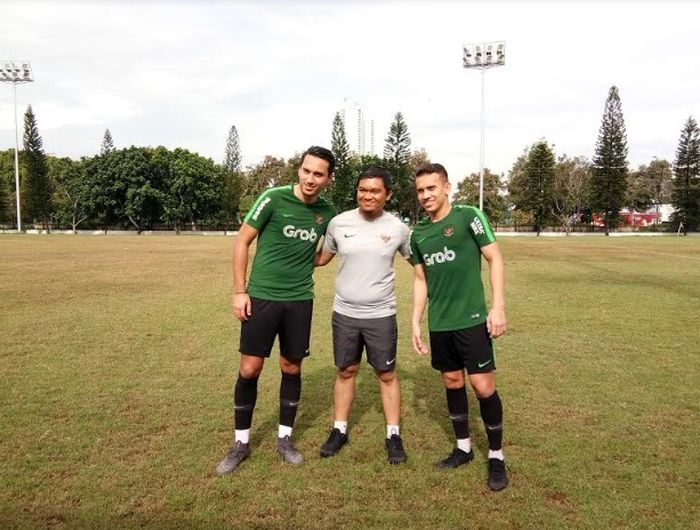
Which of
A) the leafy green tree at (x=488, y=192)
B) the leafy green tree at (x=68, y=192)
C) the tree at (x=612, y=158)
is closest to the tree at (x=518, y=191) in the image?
the leafy green tree at (x=488, y=192)

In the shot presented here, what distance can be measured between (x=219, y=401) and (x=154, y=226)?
69076mm

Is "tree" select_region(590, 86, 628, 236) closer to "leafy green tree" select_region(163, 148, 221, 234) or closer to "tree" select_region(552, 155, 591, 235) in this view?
"tree" select_region(552, 155, 591, 235)

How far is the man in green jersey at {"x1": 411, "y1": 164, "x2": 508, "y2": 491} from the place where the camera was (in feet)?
11.7

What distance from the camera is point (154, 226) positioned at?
6981 centimetres

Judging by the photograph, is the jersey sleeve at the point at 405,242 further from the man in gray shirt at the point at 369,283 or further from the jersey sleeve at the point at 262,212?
the jersey sleeve at the point at 262,212

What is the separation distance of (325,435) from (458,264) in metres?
1.79

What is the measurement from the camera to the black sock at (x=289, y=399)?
404 centimetres

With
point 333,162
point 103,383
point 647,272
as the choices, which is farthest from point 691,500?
point 647,272

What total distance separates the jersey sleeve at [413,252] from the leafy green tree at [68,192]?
70.0 meters

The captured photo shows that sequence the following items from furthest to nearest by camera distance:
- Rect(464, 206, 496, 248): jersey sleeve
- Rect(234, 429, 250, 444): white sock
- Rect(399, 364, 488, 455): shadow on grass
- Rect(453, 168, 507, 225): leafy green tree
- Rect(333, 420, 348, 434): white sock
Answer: Rect(453, 168, 507, 225): leafy green tree
Rect(399, 364, 488, 455): shadow on grass
Rect(333, 420, 348, 434): white sock
Rect(234, 429, 250, 444): white sock
Rect(464, 206, 496, 248): jersey sleeve

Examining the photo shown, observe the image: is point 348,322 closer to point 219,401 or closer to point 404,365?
point 219,401

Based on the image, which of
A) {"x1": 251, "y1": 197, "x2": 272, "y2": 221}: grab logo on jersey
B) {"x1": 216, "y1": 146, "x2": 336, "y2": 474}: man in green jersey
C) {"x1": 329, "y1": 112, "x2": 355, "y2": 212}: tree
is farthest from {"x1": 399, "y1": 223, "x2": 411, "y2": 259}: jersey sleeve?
{"x1": 329, "y1": 112, "x2": 355, "y2": 212}: tree

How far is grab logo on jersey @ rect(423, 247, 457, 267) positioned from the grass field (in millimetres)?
1414

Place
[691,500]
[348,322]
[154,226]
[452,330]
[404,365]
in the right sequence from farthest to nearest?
[154,226] < [404,365] < [348,322] < [452,330] < [691,500]
